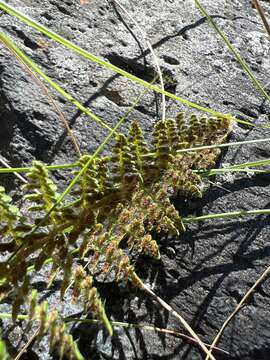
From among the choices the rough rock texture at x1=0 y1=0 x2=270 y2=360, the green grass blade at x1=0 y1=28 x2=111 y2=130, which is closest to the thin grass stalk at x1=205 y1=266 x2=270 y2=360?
the rough rock texture at x1=0 y1=0 x2=270 y2=360

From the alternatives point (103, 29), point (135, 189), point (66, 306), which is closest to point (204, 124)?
point (135, 189)

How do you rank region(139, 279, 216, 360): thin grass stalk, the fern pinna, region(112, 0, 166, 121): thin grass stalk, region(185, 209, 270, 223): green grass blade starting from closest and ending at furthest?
the fern pinna, region(139, 279, 216, 360): thin grass stalk, region(185, 209, 270, 223): green grass blade, region(112, 0, 166, 121): thin grass stalk

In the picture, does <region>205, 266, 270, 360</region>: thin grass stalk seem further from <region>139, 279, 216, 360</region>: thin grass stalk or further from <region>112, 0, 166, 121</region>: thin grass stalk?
<region>112, 0, 166, 121</region>: thin grass stalk

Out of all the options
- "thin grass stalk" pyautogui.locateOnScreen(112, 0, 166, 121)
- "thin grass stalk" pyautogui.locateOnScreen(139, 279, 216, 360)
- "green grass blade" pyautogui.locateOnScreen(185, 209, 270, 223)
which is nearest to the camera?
"thin grass stalk" pyautogui.locateOnScreen(139, 279, 216, 360)

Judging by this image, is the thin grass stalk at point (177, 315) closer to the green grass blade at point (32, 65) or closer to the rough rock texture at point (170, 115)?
the rough rock texture at point (170, 115)

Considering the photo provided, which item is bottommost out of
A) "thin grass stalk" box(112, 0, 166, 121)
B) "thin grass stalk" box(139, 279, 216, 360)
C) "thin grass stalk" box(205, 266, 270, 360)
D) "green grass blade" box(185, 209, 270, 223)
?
"thin grass stalk" box(139, 279, 216, 360)

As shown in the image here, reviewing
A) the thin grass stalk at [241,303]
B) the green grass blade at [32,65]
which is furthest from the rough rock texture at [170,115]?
the green grass blade at [32,65]

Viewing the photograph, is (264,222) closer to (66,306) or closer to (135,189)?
(135,189)
